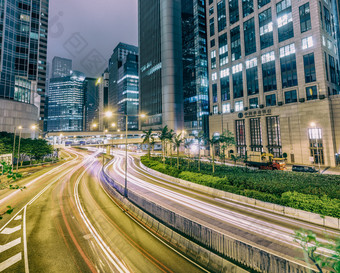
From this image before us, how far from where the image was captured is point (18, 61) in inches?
2435

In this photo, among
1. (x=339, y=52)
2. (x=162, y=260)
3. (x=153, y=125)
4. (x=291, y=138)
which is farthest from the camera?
(x=153, y=125)

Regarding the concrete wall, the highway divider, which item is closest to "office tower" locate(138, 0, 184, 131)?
the concrete wall

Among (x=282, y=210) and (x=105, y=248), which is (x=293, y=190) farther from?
(x=105, y=248)

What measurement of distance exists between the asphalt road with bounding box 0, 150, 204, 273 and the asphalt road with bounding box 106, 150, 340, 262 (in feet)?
17.0

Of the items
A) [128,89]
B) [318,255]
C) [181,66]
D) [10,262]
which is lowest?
[10,262]

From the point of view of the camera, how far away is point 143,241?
1258 cm

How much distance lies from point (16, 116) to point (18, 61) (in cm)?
2120

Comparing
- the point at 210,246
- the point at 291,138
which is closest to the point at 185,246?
the point at 210,246

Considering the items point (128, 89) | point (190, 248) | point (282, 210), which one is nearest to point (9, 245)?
point (190, 248)

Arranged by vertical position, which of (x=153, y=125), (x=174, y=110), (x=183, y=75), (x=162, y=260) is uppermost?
(x=183, y=75)

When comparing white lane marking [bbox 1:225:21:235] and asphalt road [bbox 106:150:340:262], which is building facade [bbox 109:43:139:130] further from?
white lane marking [bbox 1:225:21:235]

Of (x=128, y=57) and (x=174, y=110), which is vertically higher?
(x=128, y=57)

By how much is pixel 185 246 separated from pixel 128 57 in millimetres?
166249

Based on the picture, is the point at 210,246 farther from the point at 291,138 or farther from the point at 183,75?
the point at 183,75
